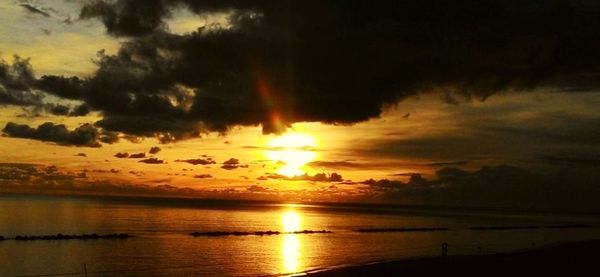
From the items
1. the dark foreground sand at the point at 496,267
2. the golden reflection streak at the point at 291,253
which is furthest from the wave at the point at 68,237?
the dark foreground sand at the point at 496,267

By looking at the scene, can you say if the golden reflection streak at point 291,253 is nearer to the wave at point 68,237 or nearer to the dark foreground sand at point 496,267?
the dark foreground sand at point 496,267

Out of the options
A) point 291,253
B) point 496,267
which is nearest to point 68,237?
point 291,253

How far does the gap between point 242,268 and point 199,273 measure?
5.98 metres

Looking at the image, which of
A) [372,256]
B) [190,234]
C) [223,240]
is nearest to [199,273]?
[372,256]

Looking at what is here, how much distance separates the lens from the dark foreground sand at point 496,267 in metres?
41.6

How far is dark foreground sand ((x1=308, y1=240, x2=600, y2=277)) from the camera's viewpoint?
136ft

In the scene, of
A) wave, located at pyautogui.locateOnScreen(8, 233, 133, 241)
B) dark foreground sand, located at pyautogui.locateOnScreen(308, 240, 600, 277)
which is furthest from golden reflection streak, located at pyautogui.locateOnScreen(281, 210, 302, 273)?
wave, located at pyautogui.locateOnScreen(8, 233, 133, 241)

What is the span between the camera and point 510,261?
49.2 metres

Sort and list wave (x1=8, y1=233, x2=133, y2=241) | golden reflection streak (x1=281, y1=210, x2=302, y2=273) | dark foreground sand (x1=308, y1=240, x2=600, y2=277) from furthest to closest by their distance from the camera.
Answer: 1. wave (x1=8, y1=233, x2=133, y2=241)
2. golden reflection streak (x1=281, y1=210, x2=302, y2=273)
3. dark foreground sand (x1=308, y1=240, x2=600, y2=277)

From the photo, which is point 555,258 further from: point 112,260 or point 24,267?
point 24,267

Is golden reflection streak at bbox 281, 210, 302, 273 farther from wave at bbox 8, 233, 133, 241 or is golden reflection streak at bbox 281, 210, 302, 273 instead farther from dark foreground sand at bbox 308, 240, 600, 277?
wave at bbox 8, 233, 133, 241

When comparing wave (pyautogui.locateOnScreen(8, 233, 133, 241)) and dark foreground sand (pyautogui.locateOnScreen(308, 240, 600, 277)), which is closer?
dark foreground sand (pyautogui.locateOnScreen(308, 240, 600, 277))

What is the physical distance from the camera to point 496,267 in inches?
1779

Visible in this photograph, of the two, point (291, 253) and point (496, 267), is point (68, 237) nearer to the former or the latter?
point (291, 253)
